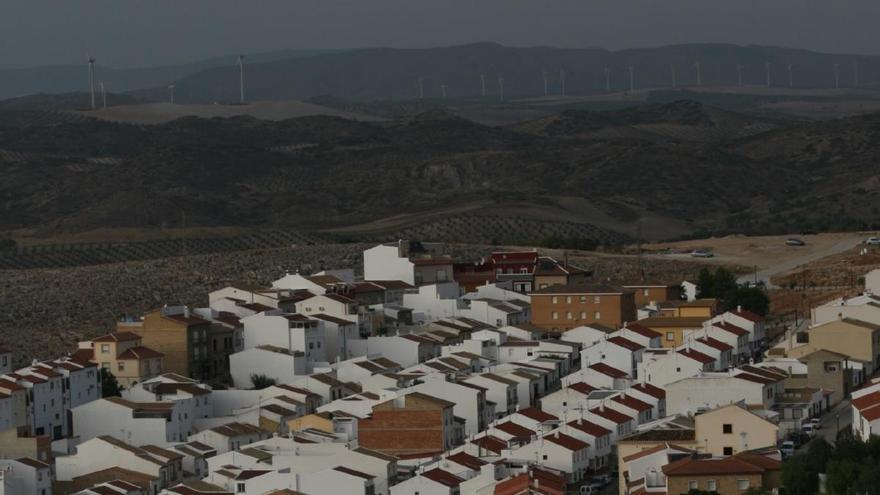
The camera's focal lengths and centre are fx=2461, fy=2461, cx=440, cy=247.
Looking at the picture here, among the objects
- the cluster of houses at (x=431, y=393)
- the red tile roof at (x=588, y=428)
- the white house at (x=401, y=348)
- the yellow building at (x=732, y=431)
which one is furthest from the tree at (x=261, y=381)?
the yellow building at (x=732, y=431)

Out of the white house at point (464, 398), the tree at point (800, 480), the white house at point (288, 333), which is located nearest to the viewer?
the tree at point (800, 480)

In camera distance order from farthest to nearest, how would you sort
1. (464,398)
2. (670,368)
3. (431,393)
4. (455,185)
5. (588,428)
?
(455,185)
(670,368)
(464,398)
(431,393)
(588,428)

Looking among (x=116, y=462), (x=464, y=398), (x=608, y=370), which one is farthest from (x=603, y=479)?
(x=608, y=370)

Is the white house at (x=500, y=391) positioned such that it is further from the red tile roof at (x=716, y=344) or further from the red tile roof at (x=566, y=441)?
the red tile roof at (x=566, y=441)

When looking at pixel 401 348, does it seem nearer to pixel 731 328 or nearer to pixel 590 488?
pixel 731 328

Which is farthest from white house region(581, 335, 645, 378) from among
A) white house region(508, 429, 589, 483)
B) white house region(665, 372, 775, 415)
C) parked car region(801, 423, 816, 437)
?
white house region(508, 429, 589, 483)
